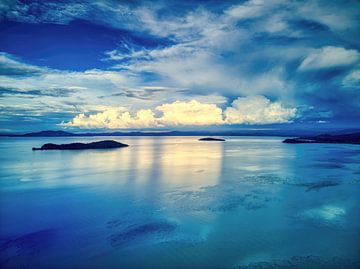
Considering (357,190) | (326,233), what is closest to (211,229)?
(326,233)

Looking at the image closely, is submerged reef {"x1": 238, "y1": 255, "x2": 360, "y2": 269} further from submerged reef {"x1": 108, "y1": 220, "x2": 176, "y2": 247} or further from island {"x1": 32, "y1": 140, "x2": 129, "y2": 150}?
island {"x1": 32, "y1": 140, "x2": 129, "y2": 150}

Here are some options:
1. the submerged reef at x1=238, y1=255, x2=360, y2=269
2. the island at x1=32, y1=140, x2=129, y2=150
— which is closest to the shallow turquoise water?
the submerged reef at x1=238, y1=255, x2=360, y2=269

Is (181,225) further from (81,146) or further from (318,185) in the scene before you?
(81,146)

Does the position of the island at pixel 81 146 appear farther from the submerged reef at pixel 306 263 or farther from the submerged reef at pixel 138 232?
the submerged reef at pixel 306 263

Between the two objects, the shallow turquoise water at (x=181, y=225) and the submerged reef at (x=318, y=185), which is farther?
the submerged reef at (x=318, y=185)

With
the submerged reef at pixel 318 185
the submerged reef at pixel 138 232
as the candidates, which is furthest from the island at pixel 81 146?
the submerged reef at pixel 138 232

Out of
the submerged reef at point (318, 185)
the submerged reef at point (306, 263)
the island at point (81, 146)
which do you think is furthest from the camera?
the island at point (81, 146)

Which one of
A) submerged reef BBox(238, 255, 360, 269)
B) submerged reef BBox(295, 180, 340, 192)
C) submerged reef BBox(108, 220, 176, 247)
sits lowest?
submerged reef BBox(108, 220, 176, 247)

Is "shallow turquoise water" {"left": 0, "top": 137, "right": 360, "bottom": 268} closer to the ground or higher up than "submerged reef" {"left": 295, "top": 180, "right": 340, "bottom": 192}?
closer to the ground

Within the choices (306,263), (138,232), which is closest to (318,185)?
(306,263)

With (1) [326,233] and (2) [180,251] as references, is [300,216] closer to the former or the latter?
(1) [326,233]

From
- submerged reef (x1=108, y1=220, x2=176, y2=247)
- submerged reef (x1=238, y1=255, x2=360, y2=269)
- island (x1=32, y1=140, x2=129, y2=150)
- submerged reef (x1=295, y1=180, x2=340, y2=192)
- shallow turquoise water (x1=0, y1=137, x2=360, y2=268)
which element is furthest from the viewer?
island (x1=32, y1=140, x2=129, y2=150)
